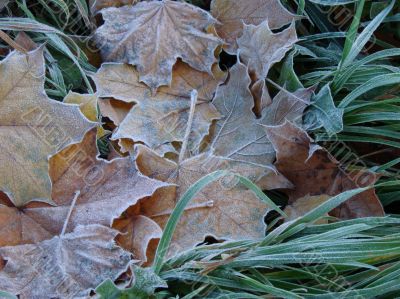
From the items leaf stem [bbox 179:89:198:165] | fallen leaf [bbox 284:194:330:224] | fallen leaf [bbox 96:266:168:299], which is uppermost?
leaf stem [bbox 179:89:198:165]

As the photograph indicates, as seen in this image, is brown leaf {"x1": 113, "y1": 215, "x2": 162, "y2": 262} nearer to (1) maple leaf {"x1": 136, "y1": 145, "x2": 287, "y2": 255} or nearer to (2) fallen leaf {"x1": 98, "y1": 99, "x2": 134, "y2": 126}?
(1) maple leaf {"x1": 136, "y1": 145, "x2": 287, "y2": 255}

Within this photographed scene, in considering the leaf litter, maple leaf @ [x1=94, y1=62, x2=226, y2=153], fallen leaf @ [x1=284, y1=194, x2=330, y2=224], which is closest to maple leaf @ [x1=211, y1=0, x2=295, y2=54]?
the leaf litter

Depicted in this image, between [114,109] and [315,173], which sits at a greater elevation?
[114,109]

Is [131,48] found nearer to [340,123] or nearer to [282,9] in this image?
[282,9]

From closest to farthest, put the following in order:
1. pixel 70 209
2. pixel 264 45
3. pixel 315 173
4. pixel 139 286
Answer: pixel 139 286, pixel 70 209, pixel 315 173, pixel 264 45

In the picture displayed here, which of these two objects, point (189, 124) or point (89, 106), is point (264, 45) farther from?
point (89, 106)

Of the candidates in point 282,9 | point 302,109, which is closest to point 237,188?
point 302,109

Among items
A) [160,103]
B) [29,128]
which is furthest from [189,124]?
[29,128]
